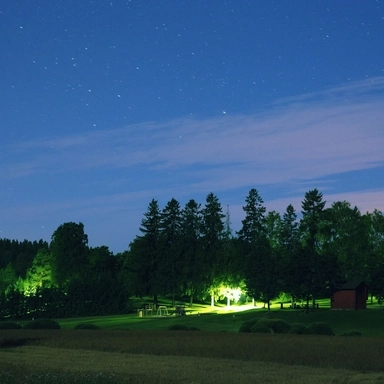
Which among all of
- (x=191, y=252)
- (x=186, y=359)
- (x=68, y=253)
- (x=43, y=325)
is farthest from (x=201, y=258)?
(x=186, y=359)

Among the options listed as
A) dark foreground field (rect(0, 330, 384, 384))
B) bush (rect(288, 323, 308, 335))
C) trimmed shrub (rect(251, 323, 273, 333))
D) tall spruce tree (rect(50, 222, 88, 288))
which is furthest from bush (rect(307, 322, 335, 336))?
tall spruce tree (rect(50, 222, 88, 288))

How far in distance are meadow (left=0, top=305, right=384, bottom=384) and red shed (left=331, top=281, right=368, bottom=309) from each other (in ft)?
153

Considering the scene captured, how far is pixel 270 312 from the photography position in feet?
281

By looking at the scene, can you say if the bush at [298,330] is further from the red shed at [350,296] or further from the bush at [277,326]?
the red shed at [350,296]

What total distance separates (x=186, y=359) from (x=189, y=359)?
0.17m

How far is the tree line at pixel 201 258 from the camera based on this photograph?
98.8m

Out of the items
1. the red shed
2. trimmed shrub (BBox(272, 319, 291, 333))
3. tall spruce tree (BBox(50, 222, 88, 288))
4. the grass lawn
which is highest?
tall spruce tree (BBox(50, 222, 88, 288))

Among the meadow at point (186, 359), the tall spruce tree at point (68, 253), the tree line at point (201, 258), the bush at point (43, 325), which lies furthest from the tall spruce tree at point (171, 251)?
the meadow at point (186, 359)

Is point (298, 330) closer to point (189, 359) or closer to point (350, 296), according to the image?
point (189, 359)

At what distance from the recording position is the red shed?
88.5 metres

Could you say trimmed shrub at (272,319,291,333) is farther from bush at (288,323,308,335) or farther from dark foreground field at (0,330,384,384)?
dark foreground field at (0,330,384,384)

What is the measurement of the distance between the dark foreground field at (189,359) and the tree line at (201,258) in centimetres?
4759

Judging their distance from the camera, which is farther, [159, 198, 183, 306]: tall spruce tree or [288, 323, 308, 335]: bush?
[159, 198, 183, 306]: tall spruce tree

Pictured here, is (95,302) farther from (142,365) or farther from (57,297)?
(142,365)
